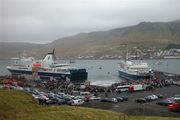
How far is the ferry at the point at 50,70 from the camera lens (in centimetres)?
10952

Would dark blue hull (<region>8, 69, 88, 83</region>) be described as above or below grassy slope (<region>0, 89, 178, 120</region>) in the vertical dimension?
below

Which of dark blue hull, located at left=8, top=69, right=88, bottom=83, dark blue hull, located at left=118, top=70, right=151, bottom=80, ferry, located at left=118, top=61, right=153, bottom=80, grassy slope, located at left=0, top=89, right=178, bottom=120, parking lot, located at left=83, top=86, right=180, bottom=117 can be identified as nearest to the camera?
grassy slope, located at left=0, top=89, right=178, bottom=120

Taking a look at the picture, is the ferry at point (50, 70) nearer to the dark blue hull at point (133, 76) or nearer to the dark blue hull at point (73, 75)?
the dark blue hull at point (73, 75)

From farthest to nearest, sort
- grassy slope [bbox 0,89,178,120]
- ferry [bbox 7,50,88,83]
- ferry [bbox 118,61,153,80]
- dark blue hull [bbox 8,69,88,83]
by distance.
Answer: ferry [bbox 7,50,88,83], dark blue hull [bbox 8,69,88,83], ferry [bbox 118,61,153,80], grassy slope [bbox 0,89,178,120]

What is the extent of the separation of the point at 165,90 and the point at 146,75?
3620 centimetres

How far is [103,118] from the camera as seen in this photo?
32.5m

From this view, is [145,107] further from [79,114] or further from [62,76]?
[62,76]

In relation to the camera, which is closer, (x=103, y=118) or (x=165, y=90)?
(x=103, y=118)

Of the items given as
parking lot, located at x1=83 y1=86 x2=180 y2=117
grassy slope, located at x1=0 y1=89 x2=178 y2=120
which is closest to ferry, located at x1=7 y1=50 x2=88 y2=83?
parking lot, located at x1=83 y1=86 x2=180 y2=117

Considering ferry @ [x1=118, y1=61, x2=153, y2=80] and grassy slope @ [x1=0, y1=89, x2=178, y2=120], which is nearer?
grassy slope @ [x1=0, y1=89, x2=178, y2=120]

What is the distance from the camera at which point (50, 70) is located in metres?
116

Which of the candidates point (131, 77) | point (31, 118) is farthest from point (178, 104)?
point (131, 77)

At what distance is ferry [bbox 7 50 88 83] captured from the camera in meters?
110

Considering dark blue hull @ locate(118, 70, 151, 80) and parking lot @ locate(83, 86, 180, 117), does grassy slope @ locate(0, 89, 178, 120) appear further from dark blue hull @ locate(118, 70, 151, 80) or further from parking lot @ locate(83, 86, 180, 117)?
dark blue hull @ locate(118, 70, 151, 80)
